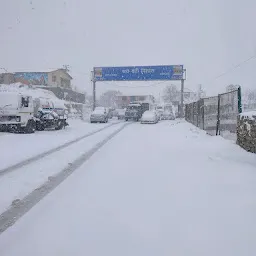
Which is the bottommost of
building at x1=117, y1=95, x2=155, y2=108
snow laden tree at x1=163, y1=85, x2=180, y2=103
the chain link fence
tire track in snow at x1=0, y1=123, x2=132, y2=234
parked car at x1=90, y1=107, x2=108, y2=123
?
tire track in snow at x1=0, y1=123, x2=132, y2=234

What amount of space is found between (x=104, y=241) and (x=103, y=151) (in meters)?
6.95

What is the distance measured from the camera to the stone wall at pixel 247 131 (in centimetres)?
867

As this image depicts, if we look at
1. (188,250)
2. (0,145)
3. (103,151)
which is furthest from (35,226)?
(0,145)

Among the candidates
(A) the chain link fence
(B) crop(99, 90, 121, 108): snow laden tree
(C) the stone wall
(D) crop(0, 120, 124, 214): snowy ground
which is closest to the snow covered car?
(A) the chain link fence

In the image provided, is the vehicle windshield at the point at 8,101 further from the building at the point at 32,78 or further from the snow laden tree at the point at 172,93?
the snow laden tree at the point at 172,93

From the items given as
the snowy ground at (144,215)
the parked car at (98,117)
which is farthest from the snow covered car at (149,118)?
the snowy ground at (144,215)

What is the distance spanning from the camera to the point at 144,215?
4.32m

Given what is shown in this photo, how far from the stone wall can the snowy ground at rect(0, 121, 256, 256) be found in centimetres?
144

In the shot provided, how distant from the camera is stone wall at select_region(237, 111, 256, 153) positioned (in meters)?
8.67

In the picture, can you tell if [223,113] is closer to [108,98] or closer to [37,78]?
[37,78]

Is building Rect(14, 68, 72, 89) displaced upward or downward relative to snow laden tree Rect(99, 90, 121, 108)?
upward

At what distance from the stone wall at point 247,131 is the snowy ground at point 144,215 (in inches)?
56.9

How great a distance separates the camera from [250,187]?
5621 mm

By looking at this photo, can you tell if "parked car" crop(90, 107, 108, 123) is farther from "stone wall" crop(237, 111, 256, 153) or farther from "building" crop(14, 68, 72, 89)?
"building" crop(14, 68, 72, 89)
